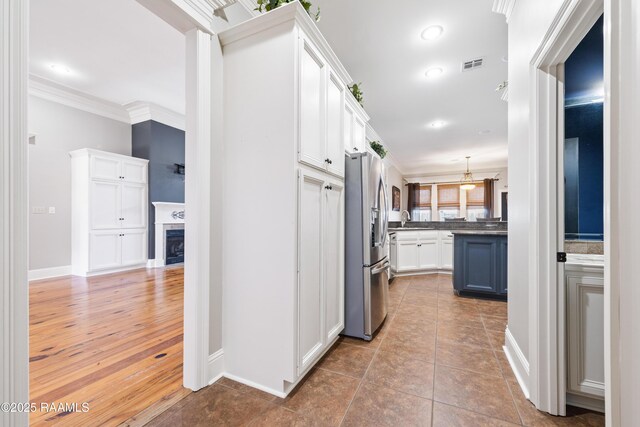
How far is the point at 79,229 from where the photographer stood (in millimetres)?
4543

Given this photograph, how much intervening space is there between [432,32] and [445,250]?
3.98 m

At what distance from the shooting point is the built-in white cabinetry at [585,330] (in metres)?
1.38

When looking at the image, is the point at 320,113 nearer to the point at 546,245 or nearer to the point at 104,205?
the point at 546,245

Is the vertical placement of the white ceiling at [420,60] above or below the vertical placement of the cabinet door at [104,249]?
above

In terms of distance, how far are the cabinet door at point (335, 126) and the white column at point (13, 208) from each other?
4.98 ft

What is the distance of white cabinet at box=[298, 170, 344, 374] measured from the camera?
5.39 ft

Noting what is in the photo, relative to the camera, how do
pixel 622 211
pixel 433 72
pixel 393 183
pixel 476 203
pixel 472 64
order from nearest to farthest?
1. pixel 622 211
2. pixel 472 64
3. pixel 433 72
4. pixel 393 183
5. pixel 476 203

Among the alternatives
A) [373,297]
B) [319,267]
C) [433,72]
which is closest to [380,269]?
[373,297]

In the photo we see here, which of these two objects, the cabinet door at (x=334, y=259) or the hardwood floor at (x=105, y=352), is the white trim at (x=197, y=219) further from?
the cabinet door at (x=334, y=259)

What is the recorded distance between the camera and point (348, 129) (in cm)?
258

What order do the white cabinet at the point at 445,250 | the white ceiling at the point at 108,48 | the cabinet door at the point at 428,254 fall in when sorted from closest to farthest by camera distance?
the white ceiling at the point at 108,48 → the cabinet door at the point at 428,254 → the white cabinet at the point at 445,250

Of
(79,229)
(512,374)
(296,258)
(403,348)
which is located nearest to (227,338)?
(296,258)

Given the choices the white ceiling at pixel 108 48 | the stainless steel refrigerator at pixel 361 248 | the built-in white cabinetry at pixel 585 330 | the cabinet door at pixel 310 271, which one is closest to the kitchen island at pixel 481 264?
the stainless steel refrigerator at pixel 361 248

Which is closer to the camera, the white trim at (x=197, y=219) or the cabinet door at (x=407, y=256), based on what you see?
the white trim at (x=197, y=219)
